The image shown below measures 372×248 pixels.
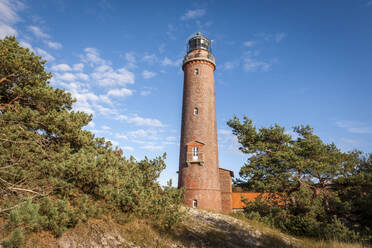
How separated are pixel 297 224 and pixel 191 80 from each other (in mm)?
13149

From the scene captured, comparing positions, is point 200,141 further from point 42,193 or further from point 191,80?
point 42,193

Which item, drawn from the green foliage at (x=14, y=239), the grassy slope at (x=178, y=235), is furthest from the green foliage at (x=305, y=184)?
the green foliage at (x=14, y=239)

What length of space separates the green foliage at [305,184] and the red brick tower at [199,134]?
102 inches

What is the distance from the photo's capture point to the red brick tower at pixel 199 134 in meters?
18.0

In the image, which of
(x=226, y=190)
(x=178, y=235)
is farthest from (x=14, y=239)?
(x=226, y=190)

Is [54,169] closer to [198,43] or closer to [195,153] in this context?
[195,153]

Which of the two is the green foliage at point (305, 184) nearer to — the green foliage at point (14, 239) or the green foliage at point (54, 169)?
the green foliage at point (54, 169)

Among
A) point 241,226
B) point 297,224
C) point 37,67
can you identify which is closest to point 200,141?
point 241,226

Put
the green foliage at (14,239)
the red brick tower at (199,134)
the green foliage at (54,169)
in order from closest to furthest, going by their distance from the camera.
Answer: the green foliage at (14,239)
the green foliage at (54,169)
the red brick tower at (199,134)

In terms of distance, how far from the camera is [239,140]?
20031mm

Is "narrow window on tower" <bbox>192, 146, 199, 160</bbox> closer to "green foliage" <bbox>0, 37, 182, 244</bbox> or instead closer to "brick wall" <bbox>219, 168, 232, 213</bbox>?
"brick wall" <bbox>219, 168, 232, 213</bbox>

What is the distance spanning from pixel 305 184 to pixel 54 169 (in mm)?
16391

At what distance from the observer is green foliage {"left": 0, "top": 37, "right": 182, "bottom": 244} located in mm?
6547

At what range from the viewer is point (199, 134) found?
18953 millimetres
